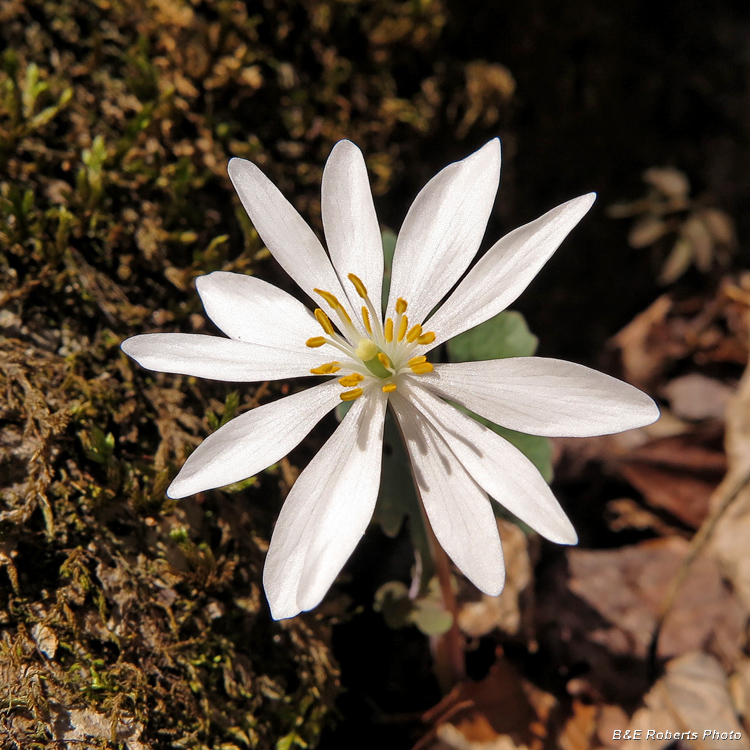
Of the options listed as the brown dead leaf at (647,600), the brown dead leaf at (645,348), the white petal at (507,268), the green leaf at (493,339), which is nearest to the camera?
the white petal at (507,268)

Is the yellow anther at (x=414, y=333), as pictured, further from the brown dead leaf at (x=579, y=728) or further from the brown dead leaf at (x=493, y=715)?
the brown dead leaf at (x=579, y=728)

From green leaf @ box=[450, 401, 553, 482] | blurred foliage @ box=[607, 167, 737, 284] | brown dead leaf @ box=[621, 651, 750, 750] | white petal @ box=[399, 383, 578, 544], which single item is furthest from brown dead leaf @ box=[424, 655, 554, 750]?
blurred foliage @ box=[607, 167, 737, 284]

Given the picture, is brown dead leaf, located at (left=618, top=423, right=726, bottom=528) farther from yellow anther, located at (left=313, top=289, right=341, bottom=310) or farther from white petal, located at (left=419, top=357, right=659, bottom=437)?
yellow anther, located at (left=313, top=289, right=341, bottom=310)

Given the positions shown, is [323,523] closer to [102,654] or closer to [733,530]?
[102,654]

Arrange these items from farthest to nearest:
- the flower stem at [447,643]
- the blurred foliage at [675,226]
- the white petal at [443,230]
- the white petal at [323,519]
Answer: the blurred foliage at [675,226] → the flower stem at [447,643] → the white petal at [443,230] → the white petal at [323,519]

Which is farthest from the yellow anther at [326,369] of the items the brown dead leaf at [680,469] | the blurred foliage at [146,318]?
the brown dead leaf at [680,469]

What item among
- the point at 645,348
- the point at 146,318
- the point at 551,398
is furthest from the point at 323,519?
the point at 645,348
